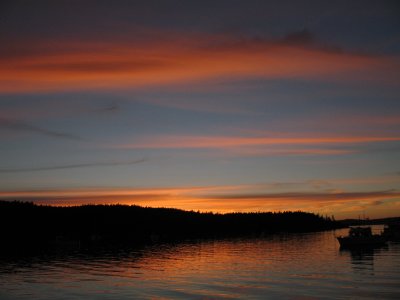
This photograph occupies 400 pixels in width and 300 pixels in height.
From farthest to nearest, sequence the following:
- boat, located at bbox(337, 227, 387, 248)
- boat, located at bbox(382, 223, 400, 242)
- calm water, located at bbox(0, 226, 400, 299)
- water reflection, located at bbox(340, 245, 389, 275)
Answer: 1. boat, located at bbox(382, 223, 400, 242)
2. boat, located at bbox(337, 227, 387, 248)
3. water reflection, located at bbox(340, 245, 389, 275)
4. calm water, located at bbox(0, 226, 400, 299)

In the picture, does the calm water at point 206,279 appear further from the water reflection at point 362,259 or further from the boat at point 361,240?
the boat at point 361,240

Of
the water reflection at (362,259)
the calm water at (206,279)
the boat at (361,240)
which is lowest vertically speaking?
the calm water at (206,279)

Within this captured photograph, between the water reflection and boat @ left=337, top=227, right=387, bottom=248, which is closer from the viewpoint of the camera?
the water reflection

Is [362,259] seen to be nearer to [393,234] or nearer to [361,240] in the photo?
[361,240]

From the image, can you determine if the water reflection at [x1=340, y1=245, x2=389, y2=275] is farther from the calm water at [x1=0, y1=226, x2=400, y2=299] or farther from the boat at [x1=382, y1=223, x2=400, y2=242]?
the boat at [x1=382, y1=223, x2=400, y2=242]

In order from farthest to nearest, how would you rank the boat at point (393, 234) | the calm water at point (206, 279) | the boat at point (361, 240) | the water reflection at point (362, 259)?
the boat at point (393, 234), the boat at point (361, 240), the water reflection at point (362, 259), the calm water at point (206, 279)

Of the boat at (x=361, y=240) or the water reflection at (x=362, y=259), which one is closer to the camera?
the water reflection at (x=362, y=259)

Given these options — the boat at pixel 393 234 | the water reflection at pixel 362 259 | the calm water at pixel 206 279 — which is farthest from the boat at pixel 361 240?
the calm water at pixel 206 279

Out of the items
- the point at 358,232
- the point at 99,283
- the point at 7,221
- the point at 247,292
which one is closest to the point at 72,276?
the point at 99,283

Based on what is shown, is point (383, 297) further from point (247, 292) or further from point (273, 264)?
point (273, 264)

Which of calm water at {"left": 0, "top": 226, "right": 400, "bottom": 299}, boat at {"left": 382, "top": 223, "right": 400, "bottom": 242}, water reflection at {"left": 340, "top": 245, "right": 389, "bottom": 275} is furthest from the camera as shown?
boat at {"left": 382, "top": 223, "right": 400, "bottom": 242}

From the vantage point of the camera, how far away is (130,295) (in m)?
48.7

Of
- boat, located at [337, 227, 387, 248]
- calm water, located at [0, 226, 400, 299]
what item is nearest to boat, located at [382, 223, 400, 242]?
boat, located at [337, 227, 387, 248]

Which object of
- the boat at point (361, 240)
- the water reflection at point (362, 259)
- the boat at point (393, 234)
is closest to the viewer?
the water reflection at point (362, 259)
